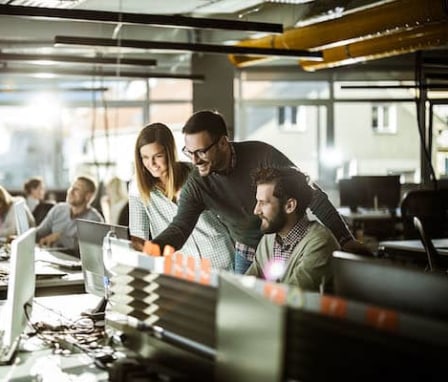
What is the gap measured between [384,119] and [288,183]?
32.0 ft

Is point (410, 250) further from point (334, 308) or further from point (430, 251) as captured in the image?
point (334, 308)

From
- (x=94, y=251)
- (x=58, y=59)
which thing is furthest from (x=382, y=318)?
(x=58, y=59)

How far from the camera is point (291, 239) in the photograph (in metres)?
4.75

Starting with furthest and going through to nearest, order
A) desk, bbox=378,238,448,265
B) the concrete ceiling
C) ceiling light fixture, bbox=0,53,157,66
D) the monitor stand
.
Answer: the concrete ceiling → ceiling light fixture, bbox=0,53,157,66 → desk, bbox=378,238,448,265 → the monitor stand

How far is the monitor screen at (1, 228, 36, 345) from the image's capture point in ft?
9.79

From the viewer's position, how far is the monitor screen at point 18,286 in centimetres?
298

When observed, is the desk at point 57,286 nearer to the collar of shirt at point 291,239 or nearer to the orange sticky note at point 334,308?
the collar of shirt at point 291,239

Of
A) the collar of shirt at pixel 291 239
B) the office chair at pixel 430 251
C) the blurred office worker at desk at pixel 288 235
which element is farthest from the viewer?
the office chair at pixel 430 251

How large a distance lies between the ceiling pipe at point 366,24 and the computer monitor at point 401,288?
4.43 m

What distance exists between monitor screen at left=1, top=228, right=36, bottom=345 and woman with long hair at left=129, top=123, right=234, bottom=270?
1951 mm

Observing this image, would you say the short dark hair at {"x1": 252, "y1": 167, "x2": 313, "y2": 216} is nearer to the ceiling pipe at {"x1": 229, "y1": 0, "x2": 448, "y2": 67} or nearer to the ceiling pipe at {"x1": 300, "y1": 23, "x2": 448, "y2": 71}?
the ceiling pipe at {"x1": 229, "y1": 0, "x2": 448, "y2": 67}

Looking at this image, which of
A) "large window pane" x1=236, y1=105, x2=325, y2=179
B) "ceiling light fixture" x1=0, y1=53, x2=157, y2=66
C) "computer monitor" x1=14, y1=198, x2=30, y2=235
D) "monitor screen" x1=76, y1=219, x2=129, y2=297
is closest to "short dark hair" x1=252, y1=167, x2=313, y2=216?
"monitor screen" x1=76, y1=219, x2=129, y2=297

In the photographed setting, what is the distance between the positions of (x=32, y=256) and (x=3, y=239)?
210 inches

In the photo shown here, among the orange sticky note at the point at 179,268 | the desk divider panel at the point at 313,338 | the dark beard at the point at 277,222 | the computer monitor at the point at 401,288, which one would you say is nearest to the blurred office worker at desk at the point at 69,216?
the dark beard at the point at 277,222
